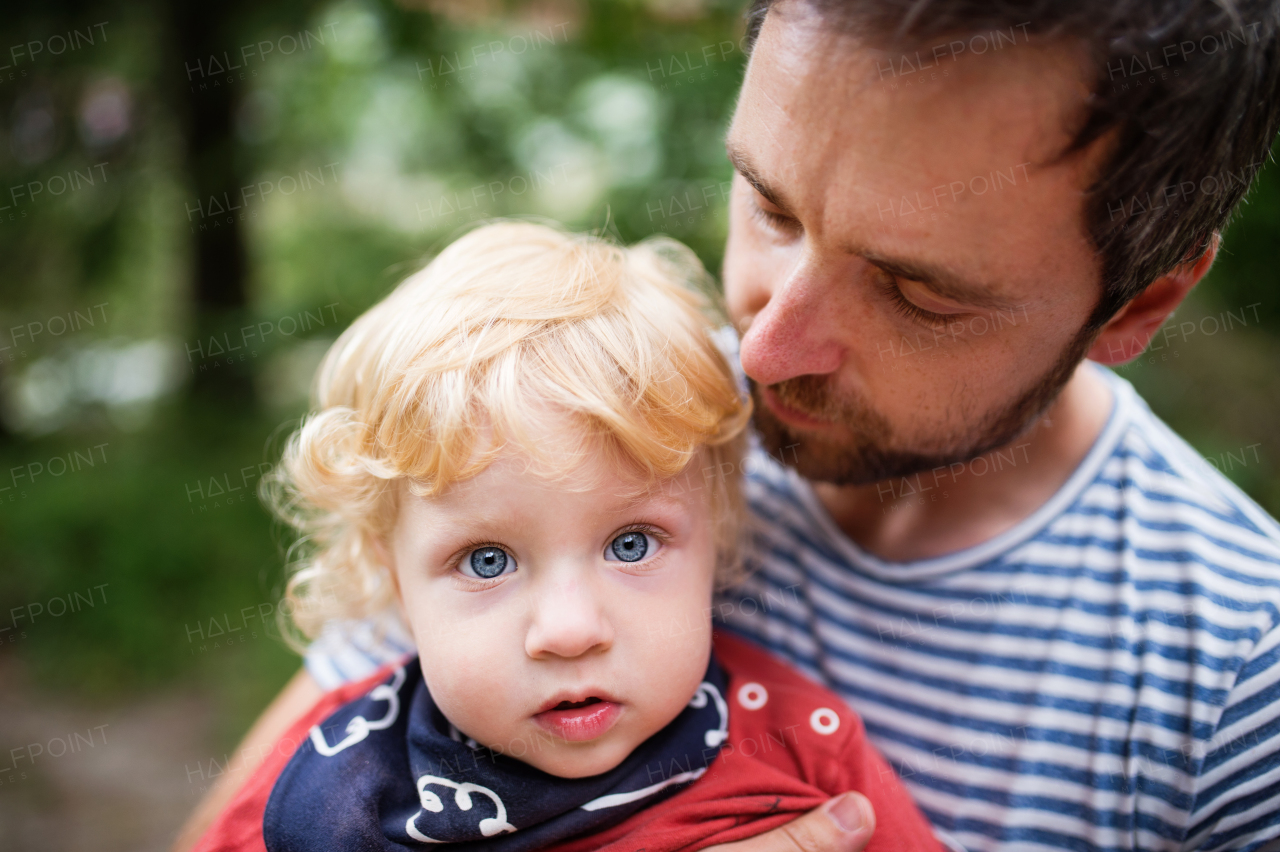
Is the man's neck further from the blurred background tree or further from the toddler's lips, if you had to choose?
the blurred background tree

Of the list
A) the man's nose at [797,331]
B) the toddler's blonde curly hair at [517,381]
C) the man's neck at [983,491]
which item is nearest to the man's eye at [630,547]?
the toddler's blonde curly hair at [517,381]

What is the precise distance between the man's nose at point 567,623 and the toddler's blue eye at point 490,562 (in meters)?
0.08

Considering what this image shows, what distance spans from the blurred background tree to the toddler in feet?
5.67

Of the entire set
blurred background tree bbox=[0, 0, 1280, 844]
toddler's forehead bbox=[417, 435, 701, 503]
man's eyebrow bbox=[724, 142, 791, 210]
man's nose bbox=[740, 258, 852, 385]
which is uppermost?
man's eyebrow bbox=[724, 142, 791, 210]

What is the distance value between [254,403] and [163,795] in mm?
2207

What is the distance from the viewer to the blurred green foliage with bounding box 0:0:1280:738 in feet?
10.7

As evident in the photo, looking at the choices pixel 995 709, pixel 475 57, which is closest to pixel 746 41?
pixel 995 709

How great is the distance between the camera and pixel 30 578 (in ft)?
14.4

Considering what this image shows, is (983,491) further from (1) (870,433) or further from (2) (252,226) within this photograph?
(2) (252,226)

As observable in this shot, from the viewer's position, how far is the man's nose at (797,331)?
1.38 m

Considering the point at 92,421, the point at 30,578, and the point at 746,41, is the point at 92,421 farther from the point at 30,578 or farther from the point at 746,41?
A: the point at 746,41

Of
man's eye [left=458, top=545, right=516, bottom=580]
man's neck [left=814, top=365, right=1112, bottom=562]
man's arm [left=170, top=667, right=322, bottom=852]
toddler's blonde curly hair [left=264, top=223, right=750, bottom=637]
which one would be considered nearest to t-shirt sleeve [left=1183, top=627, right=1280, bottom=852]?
man's neck [left=814, top=365, right=1112, bottom=562]

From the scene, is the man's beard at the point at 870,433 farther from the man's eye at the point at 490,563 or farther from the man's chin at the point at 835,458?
the man's eye at the point at 490,563

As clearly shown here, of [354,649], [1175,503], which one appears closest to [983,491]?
[1175,503]
